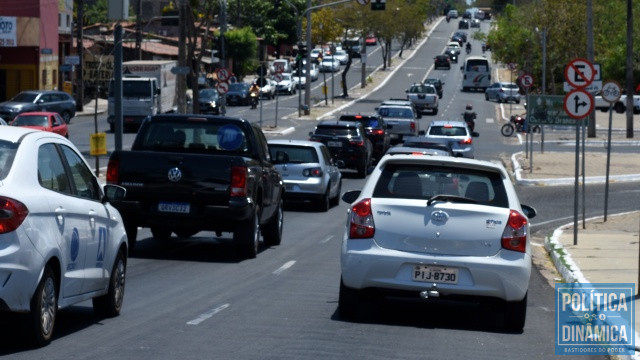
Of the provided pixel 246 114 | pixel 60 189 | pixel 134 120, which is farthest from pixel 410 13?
pixel 60 189

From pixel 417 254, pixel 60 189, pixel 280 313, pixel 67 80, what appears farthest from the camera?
pixel 67 80

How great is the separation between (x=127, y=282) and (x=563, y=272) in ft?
21.2

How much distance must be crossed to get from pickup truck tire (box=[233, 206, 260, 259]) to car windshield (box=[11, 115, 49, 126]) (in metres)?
27.0

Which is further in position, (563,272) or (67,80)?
(67,80)

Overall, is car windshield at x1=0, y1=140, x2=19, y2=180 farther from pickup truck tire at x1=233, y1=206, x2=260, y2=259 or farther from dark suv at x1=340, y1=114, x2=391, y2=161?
dark suv at x1=340, y1=114, x2=391, y2=161

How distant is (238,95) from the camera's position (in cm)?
8019

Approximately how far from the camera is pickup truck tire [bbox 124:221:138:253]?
57.0 ft

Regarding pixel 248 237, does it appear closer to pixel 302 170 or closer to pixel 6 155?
pixel 6 155

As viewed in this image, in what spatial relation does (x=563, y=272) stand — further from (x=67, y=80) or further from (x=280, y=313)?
(x=67, y=80)

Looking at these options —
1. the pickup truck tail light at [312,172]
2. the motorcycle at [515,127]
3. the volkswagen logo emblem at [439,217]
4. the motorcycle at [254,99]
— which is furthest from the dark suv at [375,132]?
the motorcycle at [254,99]

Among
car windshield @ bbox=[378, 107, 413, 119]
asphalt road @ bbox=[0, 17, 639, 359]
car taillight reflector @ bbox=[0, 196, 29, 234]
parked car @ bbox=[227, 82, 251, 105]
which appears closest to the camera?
car taillight reflector @ bbox=[0, 196, 29, 234]

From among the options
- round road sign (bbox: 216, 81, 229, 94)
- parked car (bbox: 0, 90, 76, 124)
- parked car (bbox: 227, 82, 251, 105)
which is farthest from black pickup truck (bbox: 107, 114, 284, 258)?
parked car (bbox: 227, 82, 251, 105)

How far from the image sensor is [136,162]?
17.0 m

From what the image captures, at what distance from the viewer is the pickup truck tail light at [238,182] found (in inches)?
666
